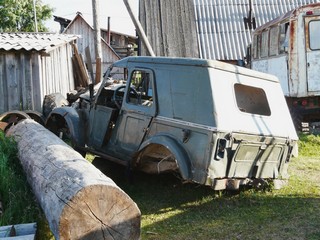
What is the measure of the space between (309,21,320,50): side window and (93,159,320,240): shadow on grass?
4.85 meters

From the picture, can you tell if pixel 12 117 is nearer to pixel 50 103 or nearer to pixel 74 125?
pixel 50 103

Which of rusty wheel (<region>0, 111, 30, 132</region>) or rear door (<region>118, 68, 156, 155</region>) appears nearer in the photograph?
rear door (<region>118, 68, 156, 155</region>)

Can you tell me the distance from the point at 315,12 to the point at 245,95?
448 cm

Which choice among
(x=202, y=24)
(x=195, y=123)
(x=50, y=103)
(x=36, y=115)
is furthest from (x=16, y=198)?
(x=202, y=24)

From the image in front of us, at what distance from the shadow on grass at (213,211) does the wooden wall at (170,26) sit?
1015 centimetres

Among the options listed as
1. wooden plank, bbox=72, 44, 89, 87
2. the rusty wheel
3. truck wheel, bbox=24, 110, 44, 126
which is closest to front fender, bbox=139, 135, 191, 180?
the rusty wheel

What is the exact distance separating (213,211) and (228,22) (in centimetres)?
1292

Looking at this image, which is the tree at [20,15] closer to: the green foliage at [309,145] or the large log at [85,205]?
the green foliage at [309,145]

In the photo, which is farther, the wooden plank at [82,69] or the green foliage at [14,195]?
the wooden plank at [82,69]

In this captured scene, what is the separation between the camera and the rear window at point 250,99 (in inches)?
243

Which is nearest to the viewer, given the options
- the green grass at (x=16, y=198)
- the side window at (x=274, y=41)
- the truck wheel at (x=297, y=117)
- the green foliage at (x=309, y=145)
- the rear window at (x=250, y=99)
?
the green grass at (x=16, y=198)

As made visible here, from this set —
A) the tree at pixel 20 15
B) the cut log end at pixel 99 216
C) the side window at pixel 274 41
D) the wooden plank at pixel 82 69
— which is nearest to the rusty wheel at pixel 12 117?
the wooden plank at pixel 82 69

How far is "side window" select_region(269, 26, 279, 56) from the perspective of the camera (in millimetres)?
10891

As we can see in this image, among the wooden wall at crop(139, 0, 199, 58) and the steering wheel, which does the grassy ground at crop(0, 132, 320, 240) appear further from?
the wooden wall at crop(139, 0, 199, 58)
